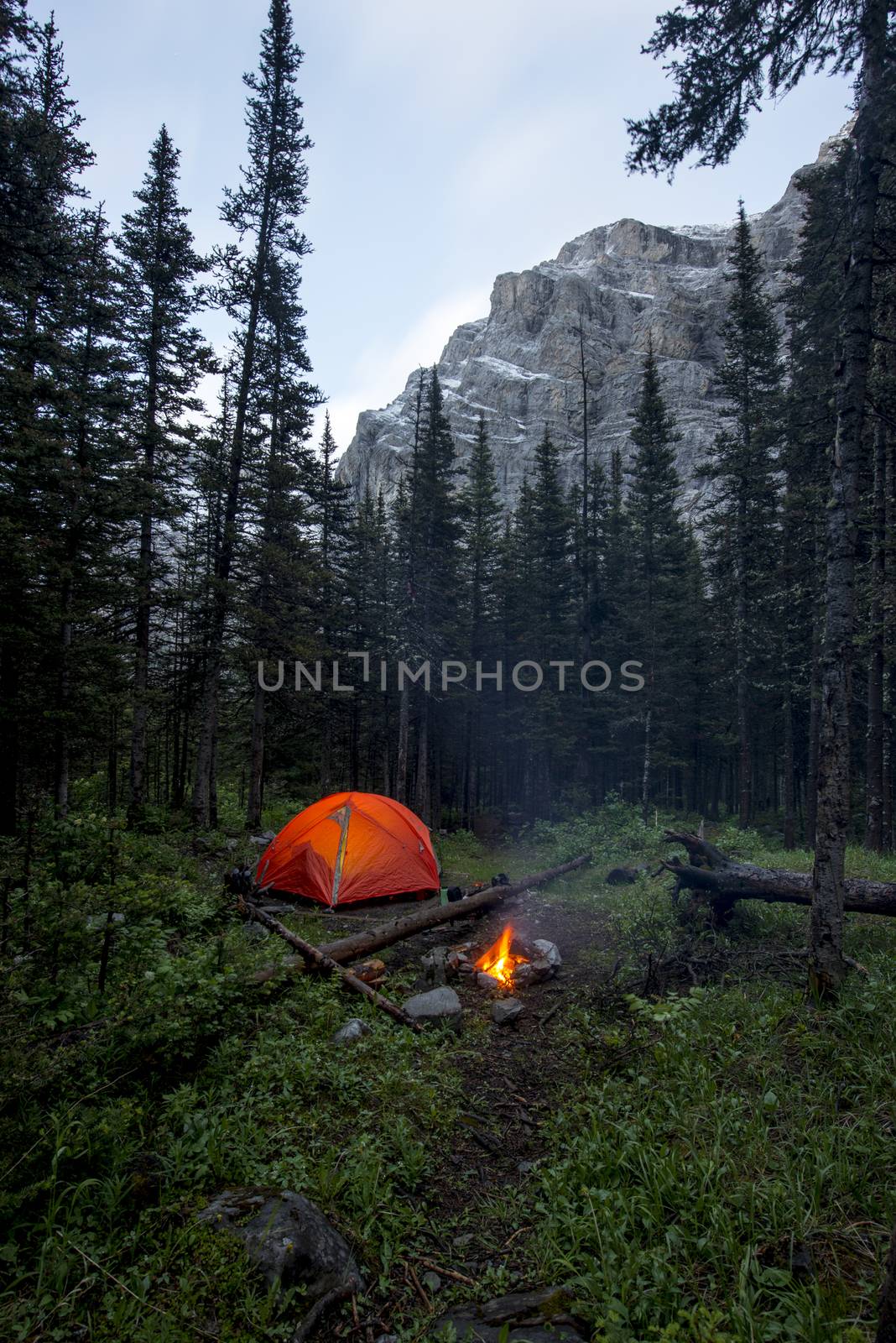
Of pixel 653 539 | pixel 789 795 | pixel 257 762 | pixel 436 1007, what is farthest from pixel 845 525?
pixel 653 539

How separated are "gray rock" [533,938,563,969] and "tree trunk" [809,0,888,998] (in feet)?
10.4

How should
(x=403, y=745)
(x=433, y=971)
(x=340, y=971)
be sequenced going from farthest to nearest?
(x=403, y=745) → (x=433, y=971) → (x=340, y=971)

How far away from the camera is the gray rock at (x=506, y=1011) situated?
6355 mm

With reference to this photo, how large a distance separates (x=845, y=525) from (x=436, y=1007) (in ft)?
22.2

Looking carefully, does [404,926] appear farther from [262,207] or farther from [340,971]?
[262,207]

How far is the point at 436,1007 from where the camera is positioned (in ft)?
20.6

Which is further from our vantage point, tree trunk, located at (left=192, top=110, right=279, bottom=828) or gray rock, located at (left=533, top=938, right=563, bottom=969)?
tree trunk, located at (left=192, top=110, right=279, bottom=828)

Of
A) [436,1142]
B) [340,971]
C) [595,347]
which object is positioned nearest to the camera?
[436,1142]

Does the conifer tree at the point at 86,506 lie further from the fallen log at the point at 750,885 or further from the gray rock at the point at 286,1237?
the fallen log at the point at 750,885

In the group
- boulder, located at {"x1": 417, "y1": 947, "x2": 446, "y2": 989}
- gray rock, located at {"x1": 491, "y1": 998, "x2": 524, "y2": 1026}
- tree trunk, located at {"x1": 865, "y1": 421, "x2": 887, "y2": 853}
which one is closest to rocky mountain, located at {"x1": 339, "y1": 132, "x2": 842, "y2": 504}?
tree trunk, located at {"x1": 865, "y1": 421, "x2": 887, "y2": 853}

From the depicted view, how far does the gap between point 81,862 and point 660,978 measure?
7204 mm

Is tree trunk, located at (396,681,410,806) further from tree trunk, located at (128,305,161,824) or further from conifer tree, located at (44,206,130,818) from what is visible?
conifer tree, located at (44,206,130,818)

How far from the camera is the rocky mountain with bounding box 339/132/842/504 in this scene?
107250mm

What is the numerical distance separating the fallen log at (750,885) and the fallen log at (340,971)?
14.6 feet
